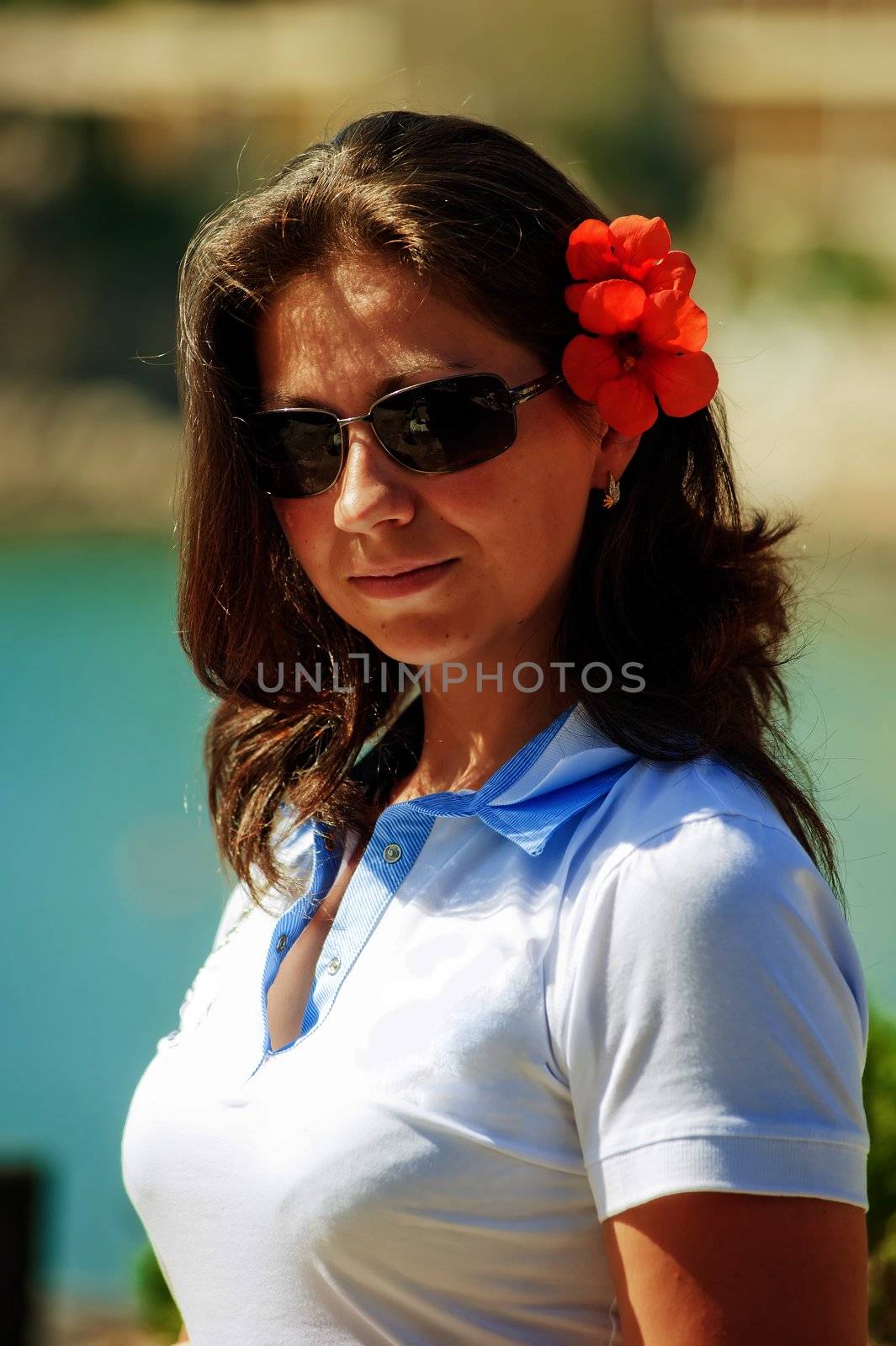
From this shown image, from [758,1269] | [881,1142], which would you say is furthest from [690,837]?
[881,1142]

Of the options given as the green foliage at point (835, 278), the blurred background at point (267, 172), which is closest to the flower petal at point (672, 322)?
the blurred background at point (267, 172)

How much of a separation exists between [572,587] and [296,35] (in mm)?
12733

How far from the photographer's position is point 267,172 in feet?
31.3

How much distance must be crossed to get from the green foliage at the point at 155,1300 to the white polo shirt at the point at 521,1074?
1556mm

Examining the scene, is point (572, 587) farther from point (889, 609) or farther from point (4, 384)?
point (4, 384)

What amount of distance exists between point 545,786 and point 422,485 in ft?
1.01

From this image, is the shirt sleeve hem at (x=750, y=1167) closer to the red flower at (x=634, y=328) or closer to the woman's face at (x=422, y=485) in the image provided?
the woman's face at (x=422, y=485)

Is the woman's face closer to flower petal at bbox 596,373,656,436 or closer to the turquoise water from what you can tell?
flower petal at bbox 596,373,656,436

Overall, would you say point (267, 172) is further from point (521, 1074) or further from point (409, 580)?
point (521, 1074)

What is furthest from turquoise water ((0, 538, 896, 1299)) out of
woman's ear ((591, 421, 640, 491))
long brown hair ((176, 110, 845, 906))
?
woman's ear ((591, 421, 640, 491))

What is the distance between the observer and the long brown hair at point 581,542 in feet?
4.53

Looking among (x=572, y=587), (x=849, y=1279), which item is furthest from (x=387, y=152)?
(x=849, y=1279)

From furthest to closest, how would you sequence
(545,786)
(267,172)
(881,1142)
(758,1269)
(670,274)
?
(267,172) → (881,1142) → (670,274) → (545,786) → (758,1269)

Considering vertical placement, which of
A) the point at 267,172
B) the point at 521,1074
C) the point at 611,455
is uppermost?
the point at 267,172
